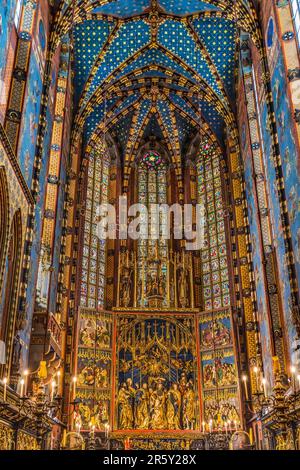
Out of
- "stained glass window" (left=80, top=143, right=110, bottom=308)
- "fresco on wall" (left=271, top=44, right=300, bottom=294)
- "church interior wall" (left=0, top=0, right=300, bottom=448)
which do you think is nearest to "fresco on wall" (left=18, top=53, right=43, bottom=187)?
"church interior wall" (left=0, top=0, right=300, bottom=448)

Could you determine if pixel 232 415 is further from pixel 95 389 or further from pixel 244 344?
pixel 95 389

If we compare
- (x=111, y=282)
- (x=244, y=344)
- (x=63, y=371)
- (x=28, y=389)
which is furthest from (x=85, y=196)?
(x=28, y=389)

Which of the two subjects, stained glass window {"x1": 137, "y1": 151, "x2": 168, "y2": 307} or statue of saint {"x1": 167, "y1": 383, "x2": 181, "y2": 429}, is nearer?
statue of saint {"x1": 167, "y1": 383, "x2": 181, "y2": 429}

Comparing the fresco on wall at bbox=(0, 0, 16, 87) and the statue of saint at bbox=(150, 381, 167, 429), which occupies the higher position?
the fresco on wall at bbox=(0, 0, 16, 87)

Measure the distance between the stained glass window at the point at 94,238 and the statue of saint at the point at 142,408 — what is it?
4.17 m

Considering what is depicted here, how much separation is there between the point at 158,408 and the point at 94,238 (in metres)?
7.95

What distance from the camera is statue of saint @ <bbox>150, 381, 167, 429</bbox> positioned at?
17.8m

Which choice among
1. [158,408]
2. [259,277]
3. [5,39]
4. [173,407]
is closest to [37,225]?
[5,39]

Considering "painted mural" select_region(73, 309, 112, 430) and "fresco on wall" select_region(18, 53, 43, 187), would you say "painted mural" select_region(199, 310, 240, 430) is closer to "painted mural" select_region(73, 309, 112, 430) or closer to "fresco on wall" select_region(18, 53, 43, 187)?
"painted mural" select_region(73, 309, 112, 430)

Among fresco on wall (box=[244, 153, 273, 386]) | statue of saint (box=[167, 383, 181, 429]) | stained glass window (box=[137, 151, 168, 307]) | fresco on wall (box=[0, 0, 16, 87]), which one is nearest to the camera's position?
fresco on wall (box=[0, 0, 16, 87])

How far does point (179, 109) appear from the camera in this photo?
23.8 meters

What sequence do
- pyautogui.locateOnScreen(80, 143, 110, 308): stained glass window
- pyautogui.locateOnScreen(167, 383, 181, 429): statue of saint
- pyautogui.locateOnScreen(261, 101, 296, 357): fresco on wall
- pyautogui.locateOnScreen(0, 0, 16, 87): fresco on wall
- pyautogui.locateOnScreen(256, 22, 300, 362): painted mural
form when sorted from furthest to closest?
pyautogui.locateOnScreen(80, 143, 110, 308): stained glass window → pyautogui.locateOnScreen(167, 383, 181, 429): statue of saint → pyautogui.locateOnScreen(261, 101, 296, 357): fresco on wall → pyautogui.locateOnScreen(256, 22, 300, 362): painted mural → pyautogui.locateOnScreen(0, 0, 16, 87): fresco on wall

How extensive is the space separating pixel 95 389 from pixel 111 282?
5.04 m

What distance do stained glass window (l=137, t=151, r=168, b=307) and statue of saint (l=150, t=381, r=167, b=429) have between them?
4.73 metres
